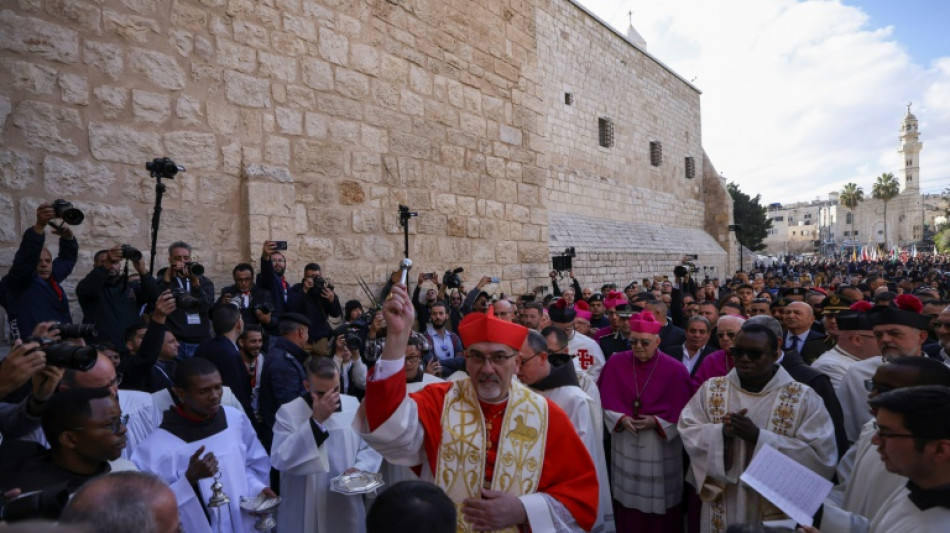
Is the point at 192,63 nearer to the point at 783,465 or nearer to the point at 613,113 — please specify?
the point at 783,465

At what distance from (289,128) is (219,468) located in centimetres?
409

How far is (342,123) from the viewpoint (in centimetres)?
642

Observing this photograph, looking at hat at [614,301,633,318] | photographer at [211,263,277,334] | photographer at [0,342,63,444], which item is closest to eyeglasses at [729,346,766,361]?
hat at [614,301,633,318]

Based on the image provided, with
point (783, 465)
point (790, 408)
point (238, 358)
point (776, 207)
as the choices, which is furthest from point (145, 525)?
point (776, 207)

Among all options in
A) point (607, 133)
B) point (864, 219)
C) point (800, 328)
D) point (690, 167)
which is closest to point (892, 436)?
point (800, 328)

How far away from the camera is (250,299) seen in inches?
210

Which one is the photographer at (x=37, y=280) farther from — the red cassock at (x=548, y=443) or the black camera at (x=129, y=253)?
the red cassock at (x=548, y=443)

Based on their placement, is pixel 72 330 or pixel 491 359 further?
pixel 72 330

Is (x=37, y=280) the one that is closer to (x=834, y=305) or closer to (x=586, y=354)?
(x=586, y=354)

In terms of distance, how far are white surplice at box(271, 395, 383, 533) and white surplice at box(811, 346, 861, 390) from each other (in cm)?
309

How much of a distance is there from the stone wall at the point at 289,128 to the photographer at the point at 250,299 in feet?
1.05

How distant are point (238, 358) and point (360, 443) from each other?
1.15 meters

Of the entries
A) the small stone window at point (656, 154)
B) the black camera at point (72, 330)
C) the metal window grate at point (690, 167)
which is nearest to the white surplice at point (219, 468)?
the black camera at point (72, 330)

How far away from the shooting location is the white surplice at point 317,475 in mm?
3191
